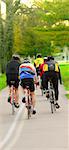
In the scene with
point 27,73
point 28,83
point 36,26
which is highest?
point 27,73

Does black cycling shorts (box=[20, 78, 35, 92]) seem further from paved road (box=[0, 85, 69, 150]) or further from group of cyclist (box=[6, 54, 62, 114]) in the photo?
paved road (box=[0, 85, 69, 150])

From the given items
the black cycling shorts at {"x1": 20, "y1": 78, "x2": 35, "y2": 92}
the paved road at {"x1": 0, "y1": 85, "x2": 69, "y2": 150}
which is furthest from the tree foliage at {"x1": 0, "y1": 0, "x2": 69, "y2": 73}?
the black cycling shorts at {"x1": 20, "y1": 78, "x2": 35, "y2": 92}

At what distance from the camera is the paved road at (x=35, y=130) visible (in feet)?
39.0

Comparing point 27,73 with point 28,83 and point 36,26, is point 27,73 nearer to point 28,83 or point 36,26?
point 28,83

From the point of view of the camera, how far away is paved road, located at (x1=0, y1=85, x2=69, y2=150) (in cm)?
1190

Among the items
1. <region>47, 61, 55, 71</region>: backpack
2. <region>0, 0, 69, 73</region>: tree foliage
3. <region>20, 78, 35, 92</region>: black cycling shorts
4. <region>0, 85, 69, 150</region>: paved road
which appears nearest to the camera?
<region>0, 85, 69, 150</region>: paved road

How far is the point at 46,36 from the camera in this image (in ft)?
152

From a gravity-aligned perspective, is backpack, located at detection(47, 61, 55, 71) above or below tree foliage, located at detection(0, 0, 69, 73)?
above

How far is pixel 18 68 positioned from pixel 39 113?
158 cm

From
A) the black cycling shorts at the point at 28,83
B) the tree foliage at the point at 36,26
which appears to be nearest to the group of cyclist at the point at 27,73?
the black cycling shorts at the point at 28,83

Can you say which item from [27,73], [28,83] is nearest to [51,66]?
[27,73]

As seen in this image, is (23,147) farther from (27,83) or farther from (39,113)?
(39,113)

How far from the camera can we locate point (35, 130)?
576 inches

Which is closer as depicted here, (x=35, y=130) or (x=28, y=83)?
(x=35, y=130)
